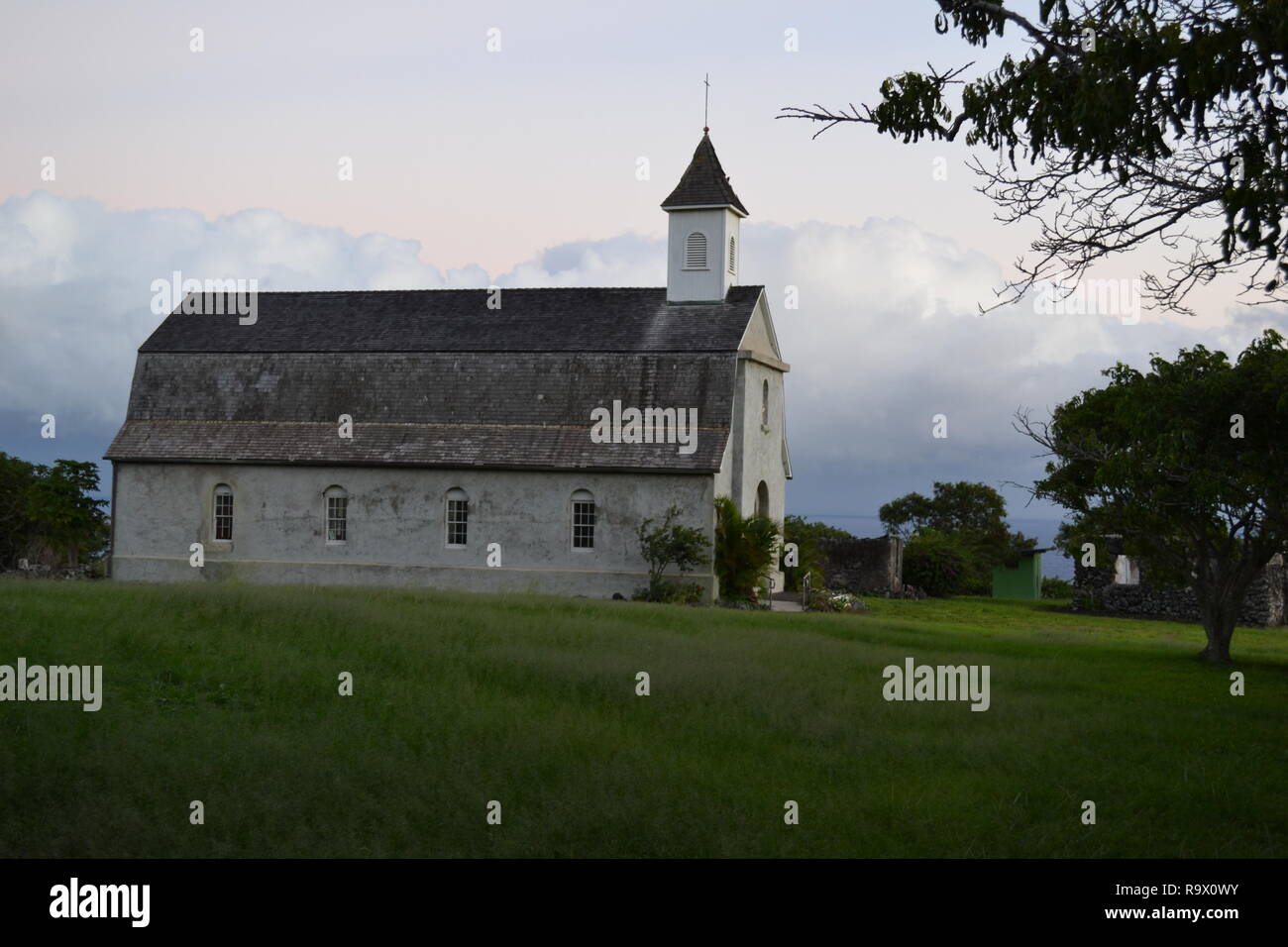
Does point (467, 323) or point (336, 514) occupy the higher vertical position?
point (467, 323)

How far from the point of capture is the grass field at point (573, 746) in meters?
11.1

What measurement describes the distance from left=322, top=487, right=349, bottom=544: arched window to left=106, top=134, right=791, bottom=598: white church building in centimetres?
6

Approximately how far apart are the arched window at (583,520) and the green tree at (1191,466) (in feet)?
44.2

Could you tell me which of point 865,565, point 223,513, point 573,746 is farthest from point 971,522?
point 573,746

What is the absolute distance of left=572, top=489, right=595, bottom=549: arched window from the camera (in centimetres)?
3609

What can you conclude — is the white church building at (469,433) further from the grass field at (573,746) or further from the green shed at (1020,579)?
the green shed at (1020,579)

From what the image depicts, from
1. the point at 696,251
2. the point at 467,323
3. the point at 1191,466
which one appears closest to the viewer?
the point at 1191,466

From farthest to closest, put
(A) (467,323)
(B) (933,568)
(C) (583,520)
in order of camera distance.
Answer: (B) (933,568) < (A) (467,323) < (C) (583,520)

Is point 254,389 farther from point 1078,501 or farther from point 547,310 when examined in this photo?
point 1078,501

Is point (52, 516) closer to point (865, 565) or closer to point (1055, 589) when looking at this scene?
point (865, 565)

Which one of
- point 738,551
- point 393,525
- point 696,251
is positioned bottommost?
point 738,551

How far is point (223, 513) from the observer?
39188 millimetres

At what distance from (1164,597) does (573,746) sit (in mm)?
32358

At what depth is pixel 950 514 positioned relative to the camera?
61344mm
